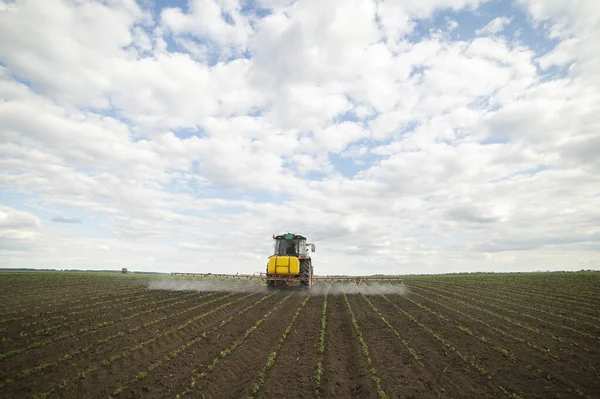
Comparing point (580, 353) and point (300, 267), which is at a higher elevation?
point (300, 267)

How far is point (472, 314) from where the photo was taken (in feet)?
51.7

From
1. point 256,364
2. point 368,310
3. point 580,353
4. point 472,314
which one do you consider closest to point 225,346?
point 256,364

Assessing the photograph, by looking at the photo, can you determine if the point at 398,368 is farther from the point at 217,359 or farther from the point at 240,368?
the point at 217,359

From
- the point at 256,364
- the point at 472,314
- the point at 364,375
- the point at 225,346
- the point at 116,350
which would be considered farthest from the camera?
the point at 472,314

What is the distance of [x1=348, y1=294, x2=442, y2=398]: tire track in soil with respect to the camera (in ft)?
23.6

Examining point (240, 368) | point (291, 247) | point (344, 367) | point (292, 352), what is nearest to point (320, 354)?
point (292, 352)

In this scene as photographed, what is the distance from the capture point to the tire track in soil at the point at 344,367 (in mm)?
7117

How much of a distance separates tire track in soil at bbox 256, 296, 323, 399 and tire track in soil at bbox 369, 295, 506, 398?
10.1 feet

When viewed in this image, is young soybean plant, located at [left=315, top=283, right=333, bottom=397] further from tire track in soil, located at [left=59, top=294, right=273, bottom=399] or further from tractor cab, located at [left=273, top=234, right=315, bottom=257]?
tractor cab, located at [left=273, top=234, right=315, bottom=257]

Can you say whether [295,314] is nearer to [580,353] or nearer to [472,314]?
[472,314]

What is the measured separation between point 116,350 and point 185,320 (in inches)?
162

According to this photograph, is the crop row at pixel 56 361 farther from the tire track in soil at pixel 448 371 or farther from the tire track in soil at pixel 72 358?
the tire track in soil at pixel 448 371

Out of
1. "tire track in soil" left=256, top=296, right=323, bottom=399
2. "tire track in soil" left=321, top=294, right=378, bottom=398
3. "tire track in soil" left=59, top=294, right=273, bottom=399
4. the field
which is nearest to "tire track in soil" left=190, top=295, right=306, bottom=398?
the field

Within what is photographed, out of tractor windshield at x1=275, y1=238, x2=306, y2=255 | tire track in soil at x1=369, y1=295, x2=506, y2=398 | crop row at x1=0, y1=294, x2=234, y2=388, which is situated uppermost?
tractor windshield at x1=275, y1=238, x2=306, y2=255
